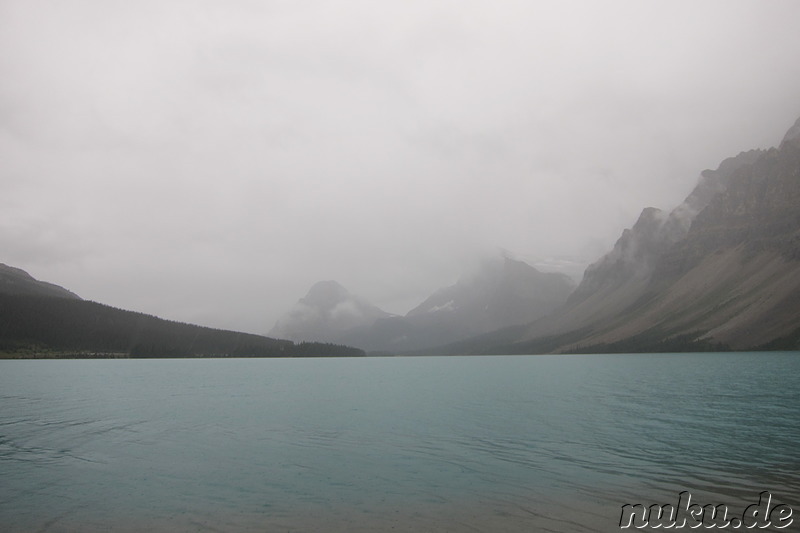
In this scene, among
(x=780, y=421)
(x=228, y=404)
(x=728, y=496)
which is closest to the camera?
(x=728, y=496)

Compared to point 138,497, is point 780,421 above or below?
above

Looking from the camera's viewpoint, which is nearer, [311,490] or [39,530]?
[39,530]

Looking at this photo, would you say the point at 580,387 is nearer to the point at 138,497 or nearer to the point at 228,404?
the point at 228,404

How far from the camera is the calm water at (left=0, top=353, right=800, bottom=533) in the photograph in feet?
90.2

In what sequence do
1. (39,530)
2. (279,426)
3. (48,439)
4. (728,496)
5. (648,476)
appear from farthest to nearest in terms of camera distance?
(279,426) → (48,439) → (648,476) → (728,496) → (39,530)

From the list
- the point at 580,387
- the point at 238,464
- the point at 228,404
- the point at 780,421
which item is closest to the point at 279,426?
the point at 238,464

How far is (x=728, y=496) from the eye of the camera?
95.9ft

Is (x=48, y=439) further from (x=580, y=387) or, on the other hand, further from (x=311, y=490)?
(x=580, y=387)

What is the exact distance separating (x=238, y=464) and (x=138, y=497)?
30.8 ft

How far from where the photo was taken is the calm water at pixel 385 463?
90.2 ft

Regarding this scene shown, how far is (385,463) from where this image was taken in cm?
3969

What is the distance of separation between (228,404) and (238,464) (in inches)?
1775

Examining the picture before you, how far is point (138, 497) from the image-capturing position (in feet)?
103

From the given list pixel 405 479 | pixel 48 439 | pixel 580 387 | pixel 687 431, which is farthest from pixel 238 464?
pixel 580 387
